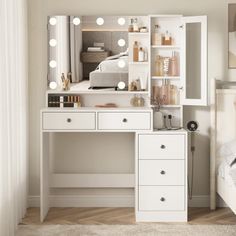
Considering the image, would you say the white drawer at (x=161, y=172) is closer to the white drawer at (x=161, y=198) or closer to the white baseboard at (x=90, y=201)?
the white drawer at (x=161, y=198)

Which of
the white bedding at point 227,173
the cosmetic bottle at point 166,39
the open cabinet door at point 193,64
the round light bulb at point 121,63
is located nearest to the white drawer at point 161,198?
the white bedding at point 227,173

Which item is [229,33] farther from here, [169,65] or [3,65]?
[3,65]

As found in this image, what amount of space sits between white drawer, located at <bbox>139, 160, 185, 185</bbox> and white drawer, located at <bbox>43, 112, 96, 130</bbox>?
1.77 feet

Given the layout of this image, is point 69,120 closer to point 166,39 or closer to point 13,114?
point 13,114

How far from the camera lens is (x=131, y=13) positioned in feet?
16.4

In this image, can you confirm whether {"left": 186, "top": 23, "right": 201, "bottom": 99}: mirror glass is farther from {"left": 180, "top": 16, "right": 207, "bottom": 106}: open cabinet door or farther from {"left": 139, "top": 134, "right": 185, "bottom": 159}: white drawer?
{"left": 139, "top": 134, "right": 185, "bottom": 159}: white drawer

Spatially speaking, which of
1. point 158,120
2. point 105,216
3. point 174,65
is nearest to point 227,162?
point 158,120

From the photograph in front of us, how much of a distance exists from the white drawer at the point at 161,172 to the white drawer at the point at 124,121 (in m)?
0.30

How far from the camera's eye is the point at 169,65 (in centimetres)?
499

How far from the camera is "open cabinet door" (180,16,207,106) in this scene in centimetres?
477

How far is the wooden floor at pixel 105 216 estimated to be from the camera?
458 centimetres

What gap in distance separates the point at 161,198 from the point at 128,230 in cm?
44

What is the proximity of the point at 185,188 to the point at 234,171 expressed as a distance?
569mm

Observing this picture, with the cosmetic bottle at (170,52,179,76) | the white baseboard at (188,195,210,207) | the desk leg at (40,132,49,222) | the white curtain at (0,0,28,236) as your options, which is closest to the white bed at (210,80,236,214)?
the white baseboard at (188,195,210,207)
